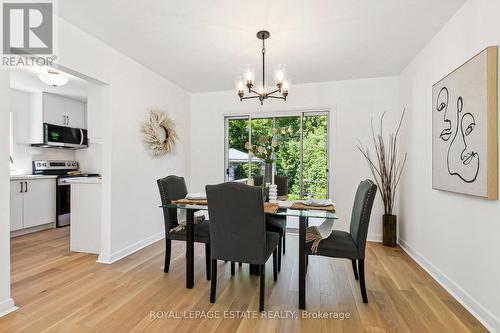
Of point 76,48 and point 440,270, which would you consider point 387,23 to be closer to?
point 440,270

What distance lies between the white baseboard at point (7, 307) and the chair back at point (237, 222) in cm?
158

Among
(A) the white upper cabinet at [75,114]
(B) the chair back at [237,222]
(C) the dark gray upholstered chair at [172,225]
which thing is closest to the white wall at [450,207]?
(B) the chair back at [237,222]

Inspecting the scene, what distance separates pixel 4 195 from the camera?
1.89 m

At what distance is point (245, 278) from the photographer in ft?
8.27

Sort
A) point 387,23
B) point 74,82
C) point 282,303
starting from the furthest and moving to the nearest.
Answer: point 74,82 → point 387,23 → point 282,303

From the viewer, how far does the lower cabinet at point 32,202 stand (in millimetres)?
3857

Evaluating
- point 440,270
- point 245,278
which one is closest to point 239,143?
point 245,278

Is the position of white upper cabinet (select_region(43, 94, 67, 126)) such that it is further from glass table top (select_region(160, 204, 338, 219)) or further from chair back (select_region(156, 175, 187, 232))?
glass table top (select_region(160, 204, 338, 219))

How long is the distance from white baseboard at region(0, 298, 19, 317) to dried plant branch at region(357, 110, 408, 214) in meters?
4.11

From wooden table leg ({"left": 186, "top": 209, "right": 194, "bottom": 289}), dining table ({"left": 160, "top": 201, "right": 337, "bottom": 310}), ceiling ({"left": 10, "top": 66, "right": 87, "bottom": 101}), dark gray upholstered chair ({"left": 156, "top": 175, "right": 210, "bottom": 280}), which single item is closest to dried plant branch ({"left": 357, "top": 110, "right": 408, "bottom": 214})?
dining table ({"left": 160, "top": 201, "right": 337, "bottom": 310})

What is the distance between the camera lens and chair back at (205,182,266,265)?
1887 millimetres

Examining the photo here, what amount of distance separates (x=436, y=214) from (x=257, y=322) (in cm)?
208

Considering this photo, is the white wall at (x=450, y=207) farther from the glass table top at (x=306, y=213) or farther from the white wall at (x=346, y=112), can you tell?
the glass table top at (x=306, y=213)

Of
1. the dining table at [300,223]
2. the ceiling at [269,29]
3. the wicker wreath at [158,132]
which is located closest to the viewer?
the dining table at [300,223]
